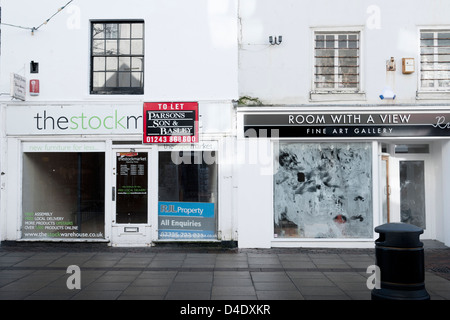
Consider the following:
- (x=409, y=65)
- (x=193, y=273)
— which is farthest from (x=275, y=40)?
(x=193, y=273)

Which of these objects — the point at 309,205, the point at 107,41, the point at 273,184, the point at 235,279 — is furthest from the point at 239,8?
the point at 235,279

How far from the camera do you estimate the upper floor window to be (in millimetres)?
10711

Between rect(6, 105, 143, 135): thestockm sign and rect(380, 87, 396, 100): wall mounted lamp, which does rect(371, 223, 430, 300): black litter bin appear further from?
rect(6, 105, 143, 135): thestockm sign

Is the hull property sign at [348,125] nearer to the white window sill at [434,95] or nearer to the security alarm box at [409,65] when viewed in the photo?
the white window sill at [434,95]

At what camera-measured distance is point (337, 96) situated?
1032 centimetres

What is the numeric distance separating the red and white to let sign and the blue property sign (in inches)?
65.1

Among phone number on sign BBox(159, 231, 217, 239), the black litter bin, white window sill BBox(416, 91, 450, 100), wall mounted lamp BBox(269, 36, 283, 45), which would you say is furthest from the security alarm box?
phone number on sign BBox(159, 231, 217, 239)

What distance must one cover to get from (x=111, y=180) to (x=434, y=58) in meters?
8.91

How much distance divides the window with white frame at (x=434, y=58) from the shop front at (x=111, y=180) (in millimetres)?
5626

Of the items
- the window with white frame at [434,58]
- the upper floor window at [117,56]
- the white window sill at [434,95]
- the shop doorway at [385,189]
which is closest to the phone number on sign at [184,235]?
the upper floor window at [117,56]

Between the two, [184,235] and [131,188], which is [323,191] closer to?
[184,235]

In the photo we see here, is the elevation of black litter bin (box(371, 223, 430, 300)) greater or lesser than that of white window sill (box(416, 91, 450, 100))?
lesser

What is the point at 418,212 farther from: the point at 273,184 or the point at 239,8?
the point at 239,8
